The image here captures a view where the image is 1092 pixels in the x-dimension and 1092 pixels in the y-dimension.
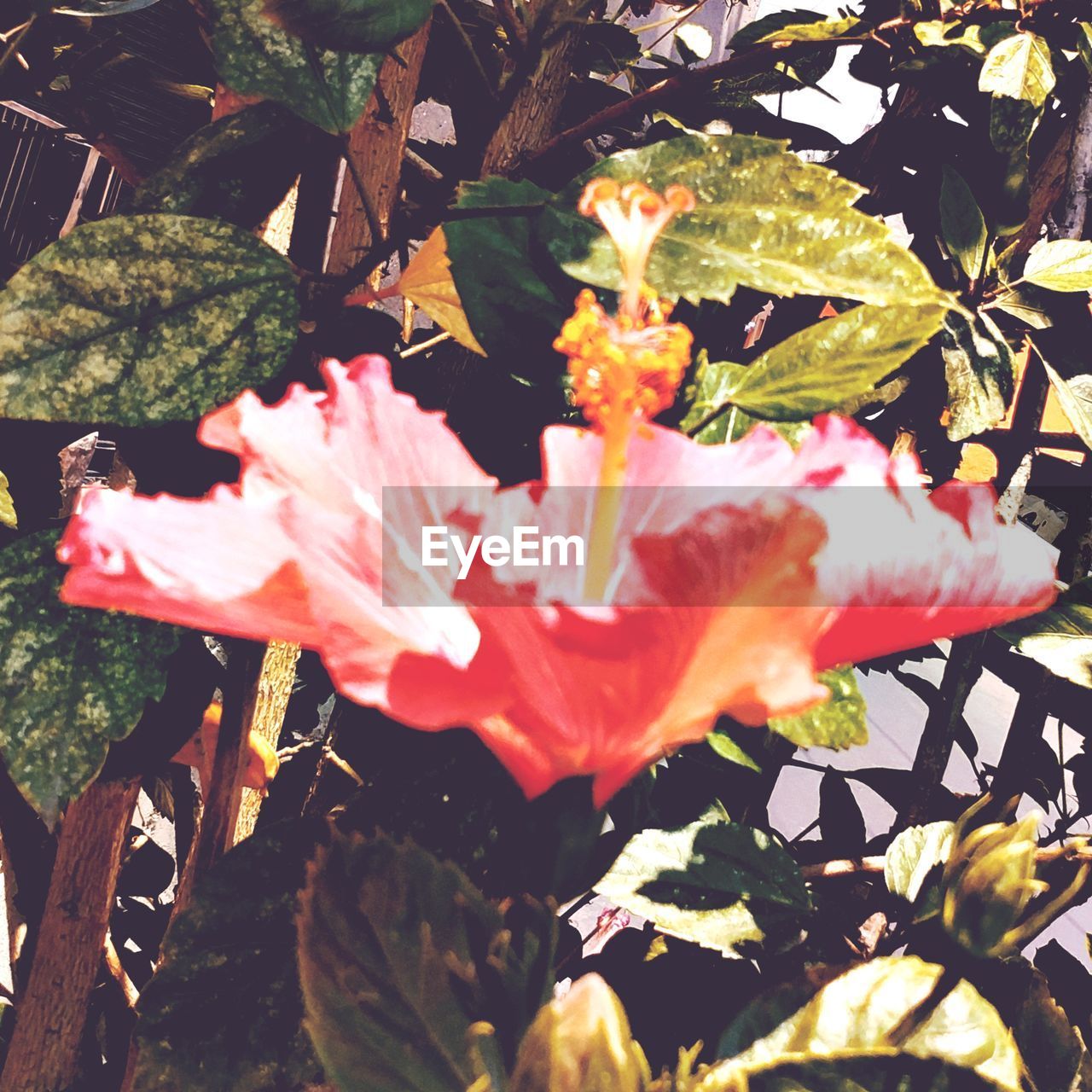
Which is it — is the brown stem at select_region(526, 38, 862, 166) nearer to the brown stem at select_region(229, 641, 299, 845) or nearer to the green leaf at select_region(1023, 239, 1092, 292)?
the green leaf at select_region(1023, 239, 1092, 292)

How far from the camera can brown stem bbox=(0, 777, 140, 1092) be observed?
514mm

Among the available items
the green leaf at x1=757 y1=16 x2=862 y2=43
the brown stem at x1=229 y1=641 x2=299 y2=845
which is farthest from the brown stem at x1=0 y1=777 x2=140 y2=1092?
the green leaf at x1=757 y1=16 x2=862 y2=43

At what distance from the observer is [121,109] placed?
0.59 m

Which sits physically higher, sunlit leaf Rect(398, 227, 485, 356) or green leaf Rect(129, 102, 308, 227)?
green leaf Rect(129, 102, 308, 227)

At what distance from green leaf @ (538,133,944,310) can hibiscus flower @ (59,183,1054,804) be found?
20mm

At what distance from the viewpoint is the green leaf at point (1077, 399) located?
0.57 meters

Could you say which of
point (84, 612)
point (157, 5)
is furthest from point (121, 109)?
point (84, 612)

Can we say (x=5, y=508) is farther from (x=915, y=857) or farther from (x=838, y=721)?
(x=915, y=857)

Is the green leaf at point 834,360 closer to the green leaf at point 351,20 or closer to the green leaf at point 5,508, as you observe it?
the green leaf at point 351,20

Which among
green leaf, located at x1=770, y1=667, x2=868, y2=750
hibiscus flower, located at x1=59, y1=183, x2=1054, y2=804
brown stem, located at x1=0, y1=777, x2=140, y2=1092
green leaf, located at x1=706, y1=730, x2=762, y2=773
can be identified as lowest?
brown stem, located at x1=0, y1=777, x2=140, y2=1092

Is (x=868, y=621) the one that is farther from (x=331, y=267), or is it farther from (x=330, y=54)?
(x=331, y=267)

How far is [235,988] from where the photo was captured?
1.25 feet

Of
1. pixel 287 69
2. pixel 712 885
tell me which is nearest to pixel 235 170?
pixel 287 69

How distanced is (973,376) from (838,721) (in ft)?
0.90
